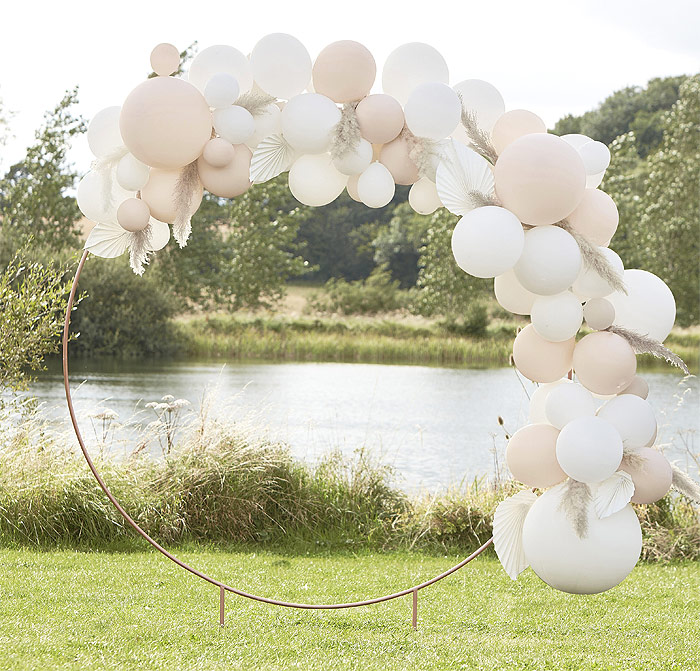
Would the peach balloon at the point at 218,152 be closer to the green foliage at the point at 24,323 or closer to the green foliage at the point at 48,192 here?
the green foliage at the point at 24,323

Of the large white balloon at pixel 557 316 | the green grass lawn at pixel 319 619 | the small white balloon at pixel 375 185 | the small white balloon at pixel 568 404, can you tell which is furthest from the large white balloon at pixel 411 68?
the green grass lawn at pixel 319 619

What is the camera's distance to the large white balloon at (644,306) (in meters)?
2.78

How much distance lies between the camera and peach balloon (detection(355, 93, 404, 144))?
293 centimetres

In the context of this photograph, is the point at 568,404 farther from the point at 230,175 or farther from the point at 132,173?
the point at 132,173

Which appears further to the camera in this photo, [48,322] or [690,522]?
[48,322]

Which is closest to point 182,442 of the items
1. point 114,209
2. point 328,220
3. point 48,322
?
point 48,322

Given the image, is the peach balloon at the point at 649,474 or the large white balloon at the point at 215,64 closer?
the peach balloon at the point at 649,474

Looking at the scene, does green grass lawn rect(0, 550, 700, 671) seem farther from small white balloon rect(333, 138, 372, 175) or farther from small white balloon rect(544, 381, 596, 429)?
small white balloon rect(333, 138, 372, 175)

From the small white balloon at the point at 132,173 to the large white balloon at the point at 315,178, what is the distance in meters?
0.53

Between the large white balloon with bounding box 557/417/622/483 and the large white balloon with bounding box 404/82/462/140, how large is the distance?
108cm

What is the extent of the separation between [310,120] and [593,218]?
1.02 meters

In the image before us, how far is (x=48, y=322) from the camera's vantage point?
6.04 meters

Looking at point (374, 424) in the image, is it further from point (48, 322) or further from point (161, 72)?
point (161, 72)

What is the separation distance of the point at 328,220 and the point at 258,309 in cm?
1388
